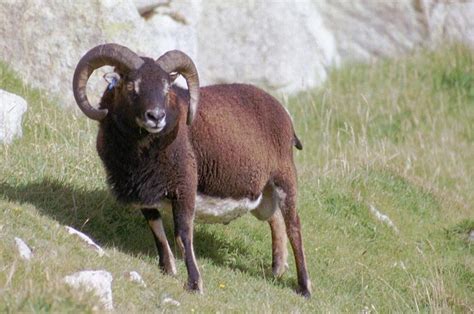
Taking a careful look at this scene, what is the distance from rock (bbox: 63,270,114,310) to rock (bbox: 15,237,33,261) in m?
0.50

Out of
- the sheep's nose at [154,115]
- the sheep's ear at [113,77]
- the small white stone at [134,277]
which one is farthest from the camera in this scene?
the sheep's ear at [113,77]

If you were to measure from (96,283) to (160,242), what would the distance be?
281cm

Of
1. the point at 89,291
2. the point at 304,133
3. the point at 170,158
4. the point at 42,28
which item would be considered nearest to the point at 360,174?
the point at 304,133

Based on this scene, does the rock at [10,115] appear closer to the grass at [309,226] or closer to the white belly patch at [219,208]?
the grass at [309,226]

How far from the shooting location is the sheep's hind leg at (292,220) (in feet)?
43.4

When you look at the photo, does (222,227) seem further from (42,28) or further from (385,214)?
(42,28)

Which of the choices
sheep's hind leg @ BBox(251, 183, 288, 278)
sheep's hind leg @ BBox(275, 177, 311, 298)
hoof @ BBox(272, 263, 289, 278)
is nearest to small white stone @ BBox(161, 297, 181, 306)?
sheep's hind leg @ BBox(275, 177, 311, 298)

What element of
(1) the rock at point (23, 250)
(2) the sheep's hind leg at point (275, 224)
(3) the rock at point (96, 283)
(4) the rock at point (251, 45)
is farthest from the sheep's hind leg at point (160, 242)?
(4) the rock at point (251, 45)

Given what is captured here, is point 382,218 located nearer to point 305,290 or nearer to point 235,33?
point 305,290

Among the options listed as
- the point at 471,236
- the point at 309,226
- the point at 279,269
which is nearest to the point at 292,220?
the point at 279,269

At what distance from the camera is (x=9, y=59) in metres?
16.8

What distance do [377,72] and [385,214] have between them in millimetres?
8193

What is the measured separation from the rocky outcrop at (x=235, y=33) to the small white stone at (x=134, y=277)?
6500mm

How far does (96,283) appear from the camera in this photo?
30.2ft
